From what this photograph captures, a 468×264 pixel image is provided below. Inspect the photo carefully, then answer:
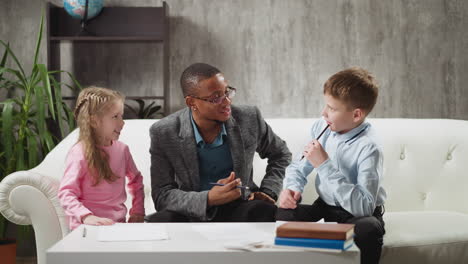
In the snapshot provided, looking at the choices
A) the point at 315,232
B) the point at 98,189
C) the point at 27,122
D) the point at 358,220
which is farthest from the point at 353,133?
the point at 27,122

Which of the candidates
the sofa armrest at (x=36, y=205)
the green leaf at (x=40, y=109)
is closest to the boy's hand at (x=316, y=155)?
the sofa armrest at (x=36, y=205)

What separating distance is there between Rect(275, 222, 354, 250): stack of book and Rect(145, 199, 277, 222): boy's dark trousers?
620mm

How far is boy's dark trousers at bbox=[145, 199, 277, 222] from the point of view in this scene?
6.85 ft

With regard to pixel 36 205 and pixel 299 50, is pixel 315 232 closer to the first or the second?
pixel 36 205

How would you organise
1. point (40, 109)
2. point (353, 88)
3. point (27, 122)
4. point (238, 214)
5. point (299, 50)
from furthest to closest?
1. point (299, 50)
2. point (27, 122)
3. point (40, 109)
4. point (238, 214)
5. point (353, 88)

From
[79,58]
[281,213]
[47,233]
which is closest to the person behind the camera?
[281,213]

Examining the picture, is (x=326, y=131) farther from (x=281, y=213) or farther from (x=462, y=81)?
(x=462, y=81)

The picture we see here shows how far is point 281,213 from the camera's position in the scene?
2.09 metres

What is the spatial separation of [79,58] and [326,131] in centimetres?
217

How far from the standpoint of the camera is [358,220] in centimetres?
193

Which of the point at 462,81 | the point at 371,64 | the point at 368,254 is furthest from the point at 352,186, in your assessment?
the point at 462,81

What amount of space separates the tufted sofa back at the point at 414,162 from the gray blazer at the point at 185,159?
0.50 m

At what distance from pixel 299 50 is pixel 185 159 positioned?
193cm

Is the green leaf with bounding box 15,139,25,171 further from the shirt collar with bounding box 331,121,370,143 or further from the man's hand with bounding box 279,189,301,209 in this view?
the shirt collar with bounding box 331,121,370,143
